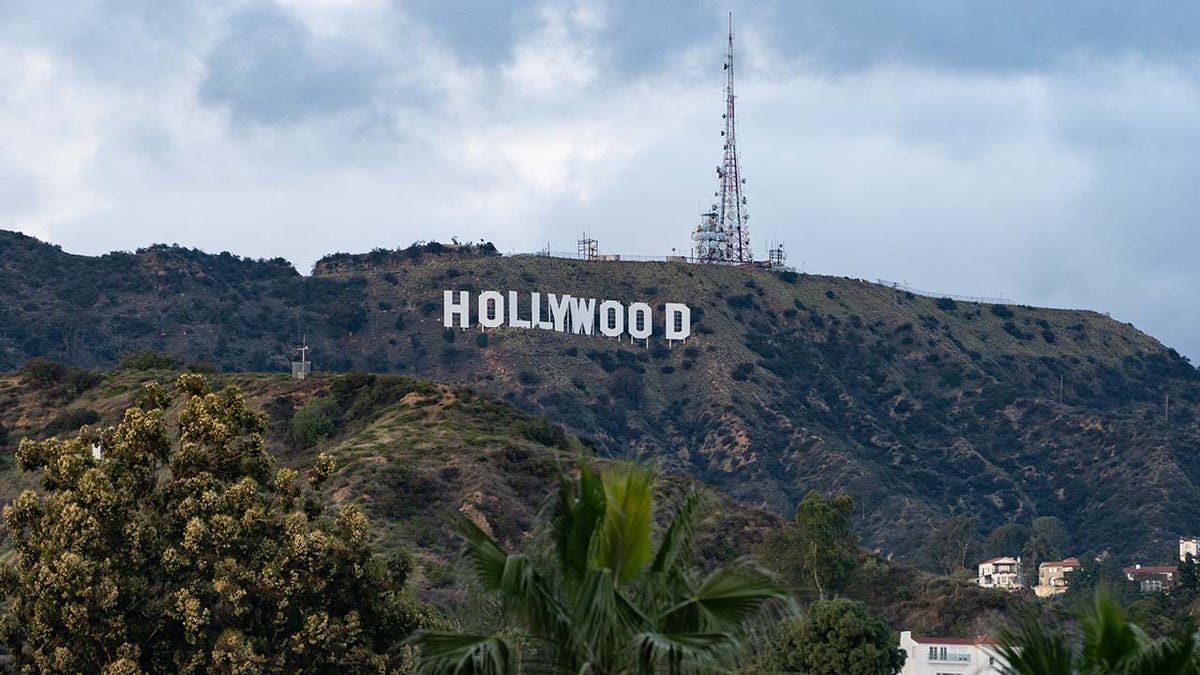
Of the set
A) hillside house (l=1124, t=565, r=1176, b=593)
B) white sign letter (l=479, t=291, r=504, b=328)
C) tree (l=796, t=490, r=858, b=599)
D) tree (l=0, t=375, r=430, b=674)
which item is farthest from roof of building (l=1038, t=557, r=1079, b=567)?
tree (l=0, t=375, r=430, b=674)

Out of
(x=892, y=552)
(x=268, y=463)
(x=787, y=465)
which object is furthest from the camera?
(x=787, y=465)

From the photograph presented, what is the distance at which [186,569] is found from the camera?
4247 cm

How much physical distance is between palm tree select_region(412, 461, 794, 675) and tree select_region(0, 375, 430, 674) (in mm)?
19204

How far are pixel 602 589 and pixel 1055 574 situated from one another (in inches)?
5902

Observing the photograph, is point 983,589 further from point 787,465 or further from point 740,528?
point 787,465

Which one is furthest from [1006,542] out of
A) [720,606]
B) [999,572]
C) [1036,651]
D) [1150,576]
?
[1036,651]

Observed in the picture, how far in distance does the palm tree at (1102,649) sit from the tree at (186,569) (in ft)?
75.5

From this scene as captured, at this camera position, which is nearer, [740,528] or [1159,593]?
[740,528]

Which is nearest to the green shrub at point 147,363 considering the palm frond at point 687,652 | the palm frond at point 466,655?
the palm frond at point 466,655

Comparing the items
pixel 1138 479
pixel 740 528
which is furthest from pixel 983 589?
pixel 1138 479

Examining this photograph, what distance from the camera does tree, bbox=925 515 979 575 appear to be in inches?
6521

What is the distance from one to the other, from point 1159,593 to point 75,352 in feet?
358

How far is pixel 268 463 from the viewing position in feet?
148

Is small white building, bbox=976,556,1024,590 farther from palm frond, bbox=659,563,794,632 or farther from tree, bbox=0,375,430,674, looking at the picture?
palm frond, bbox=659,563,794,632
